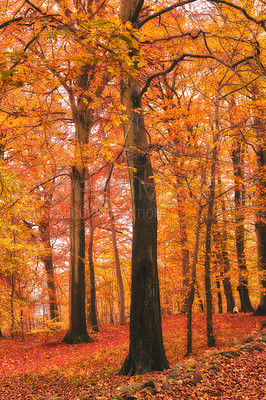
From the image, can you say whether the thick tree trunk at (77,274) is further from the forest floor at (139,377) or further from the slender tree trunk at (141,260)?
the slender tree trunk at (141,260)

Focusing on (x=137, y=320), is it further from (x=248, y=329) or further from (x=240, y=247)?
(x=240, y=247)

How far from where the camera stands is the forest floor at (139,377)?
4.33m

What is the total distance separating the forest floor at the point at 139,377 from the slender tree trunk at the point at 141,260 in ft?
1.23

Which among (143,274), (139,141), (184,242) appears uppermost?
(139,141)

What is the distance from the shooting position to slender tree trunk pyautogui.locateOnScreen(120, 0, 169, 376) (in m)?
5.79

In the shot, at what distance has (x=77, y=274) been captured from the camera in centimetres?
1070

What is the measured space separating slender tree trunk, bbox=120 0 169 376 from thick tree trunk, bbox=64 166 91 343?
425 cm

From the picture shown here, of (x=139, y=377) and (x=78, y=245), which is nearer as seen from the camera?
(x=139, y=377)

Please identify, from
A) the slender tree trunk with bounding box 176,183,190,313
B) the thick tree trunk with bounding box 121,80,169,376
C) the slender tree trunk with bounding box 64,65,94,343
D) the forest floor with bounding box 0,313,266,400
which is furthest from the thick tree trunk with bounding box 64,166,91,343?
the thick tree trunk with bounding box 121,80,169,376

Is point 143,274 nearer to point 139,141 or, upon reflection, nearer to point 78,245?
point 139,141

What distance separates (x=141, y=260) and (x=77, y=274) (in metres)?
5.32

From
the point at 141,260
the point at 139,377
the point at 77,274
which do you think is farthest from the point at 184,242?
the point at 139,377

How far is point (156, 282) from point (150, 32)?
7501 millimetres

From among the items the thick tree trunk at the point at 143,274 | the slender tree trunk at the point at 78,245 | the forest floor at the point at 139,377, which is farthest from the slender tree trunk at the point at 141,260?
the slender tree trunk at the point at 78,245
